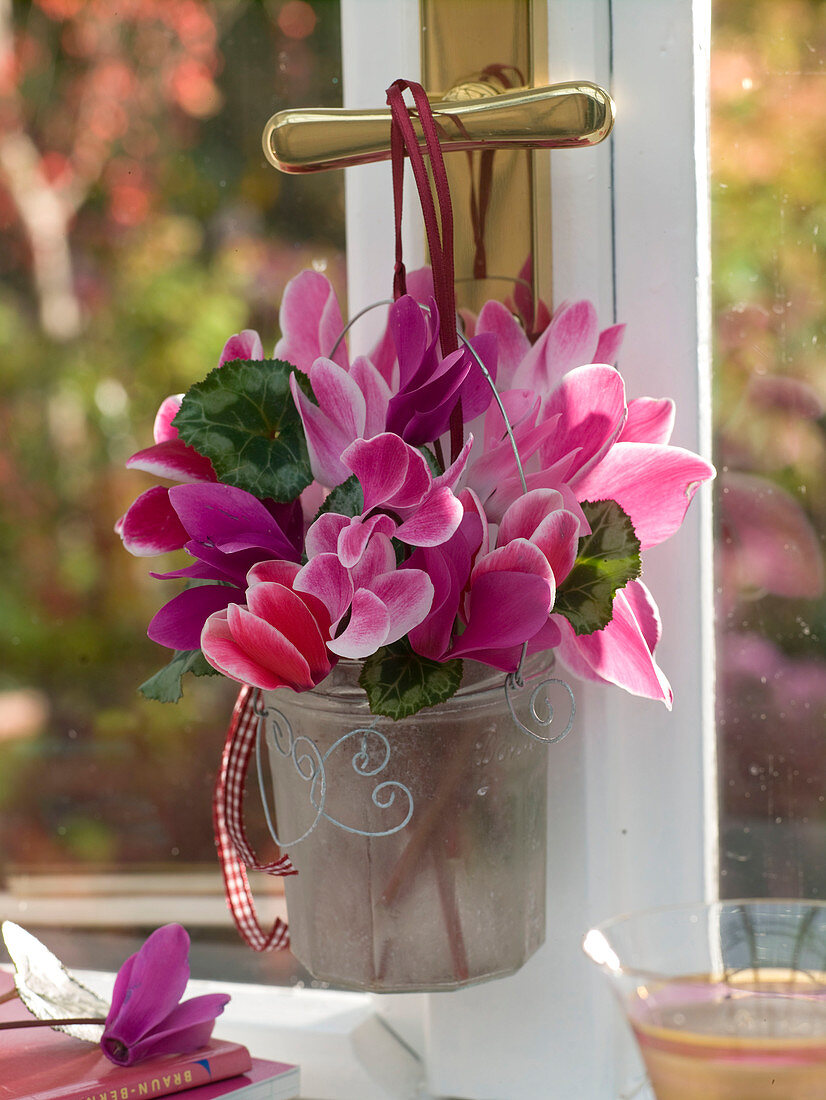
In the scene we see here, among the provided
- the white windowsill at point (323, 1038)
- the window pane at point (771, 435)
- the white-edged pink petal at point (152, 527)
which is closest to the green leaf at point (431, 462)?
the white-edged pink petal at point (152, 527)

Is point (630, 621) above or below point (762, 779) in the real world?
above

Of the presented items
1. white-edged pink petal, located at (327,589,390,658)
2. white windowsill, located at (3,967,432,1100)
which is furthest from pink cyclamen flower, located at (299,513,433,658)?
white windowsill, located at (3,967,432,1100)

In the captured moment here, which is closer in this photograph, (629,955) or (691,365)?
(629,955)

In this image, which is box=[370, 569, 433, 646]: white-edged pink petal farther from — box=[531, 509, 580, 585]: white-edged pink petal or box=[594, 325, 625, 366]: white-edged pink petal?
box=[594, 325, 625, 366]: white-edged pink petal

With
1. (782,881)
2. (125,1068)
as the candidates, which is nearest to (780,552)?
(782,881)

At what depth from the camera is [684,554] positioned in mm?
565

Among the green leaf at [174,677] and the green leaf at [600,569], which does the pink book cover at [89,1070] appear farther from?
the green leaf at [600,569]

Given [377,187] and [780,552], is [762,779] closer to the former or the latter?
[780,552]

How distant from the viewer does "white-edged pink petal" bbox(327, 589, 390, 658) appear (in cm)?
39

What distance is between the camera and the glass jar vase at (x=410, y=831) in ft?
1.48

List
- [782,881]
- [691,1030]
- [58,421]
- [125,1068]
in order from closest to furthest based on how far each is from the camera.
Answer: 1. [691,1030]
2. [125,1068]
3. [782,881]
4. [58,421]

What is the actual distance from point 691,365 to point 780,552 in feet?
0.38

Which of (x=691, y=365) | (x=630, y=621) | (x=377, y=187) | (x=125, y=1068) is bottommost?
(x=125, y=1068)

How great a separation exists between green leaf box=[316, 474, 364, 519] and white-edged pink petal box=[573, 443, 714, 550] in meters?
0.09
